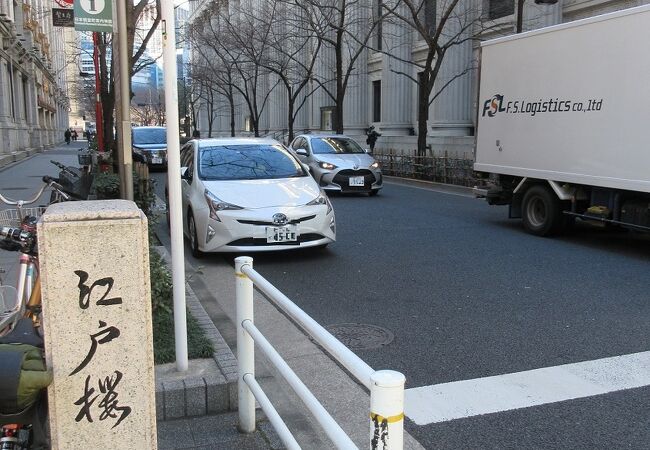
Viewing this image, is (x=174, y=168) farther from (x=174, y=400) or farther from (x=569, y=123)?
(x=569, y=123)

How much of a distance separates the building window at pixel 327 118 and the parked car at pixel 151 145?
588 inches

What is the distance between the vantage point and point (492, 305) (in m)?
6.28

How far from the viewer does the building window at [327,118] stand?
39.6 m

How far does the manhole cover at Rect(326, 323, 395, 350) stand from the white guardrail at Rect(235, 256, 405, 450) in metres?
1.69

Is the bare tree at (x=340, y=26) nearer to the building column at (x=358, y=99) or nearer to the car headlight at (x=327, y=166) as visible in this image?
the building column at (x=358, y=99)

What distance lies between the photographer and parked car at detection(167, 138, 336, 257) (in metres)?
7.89

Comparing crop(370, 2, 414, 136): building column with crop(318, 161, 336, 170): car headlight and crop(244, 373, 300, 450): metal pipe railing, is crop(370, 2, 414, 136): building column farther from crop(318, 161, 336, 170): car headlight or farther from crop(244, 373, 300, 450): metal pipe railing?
crop(244, 373, 300, 450): metal pipe railing

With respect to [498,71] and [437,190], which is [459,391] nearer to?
[498,71]

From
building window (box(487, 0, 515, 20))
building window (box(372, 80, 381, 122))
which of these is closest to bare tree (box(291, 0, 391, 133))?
building window (box(372, 80, 381, 122))

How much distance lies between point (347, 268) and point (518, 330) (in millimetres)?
2905

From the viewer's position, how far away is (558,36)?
965 centimetres

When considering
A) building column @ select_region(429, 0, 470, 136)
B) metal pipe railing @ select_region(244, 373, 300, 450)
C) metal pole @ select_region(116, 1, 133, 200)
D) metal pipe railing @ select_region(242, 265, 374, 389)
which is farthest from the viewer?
building column @ select_region(429, 0, 470, 136)

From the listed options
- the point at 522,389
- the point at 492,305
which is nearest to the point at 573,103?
the point at 492,305

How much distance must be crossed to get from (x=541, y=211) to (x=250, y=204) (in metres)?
5.34
